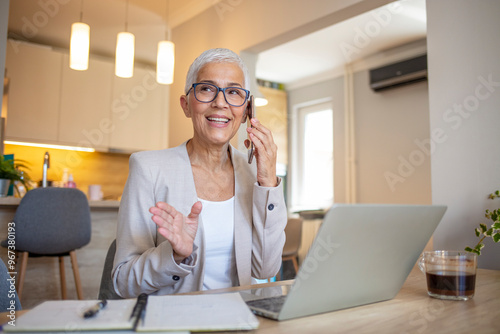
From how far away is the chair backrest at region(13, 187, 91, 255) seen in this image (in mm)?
2492

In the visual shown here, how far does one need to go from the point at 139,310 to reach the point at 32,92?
15.1ft

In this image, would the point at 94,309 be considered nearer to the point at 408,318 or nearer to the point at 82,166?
the point at 408,318

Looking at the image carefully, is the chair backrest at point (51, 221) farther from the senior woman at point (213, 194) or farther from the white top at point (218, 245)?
the white top at point (218, 245)

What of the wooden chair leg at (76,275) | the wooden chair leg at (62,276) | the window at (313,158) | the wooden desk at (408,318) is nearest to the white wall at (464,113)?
the wooden desk at (408,318)

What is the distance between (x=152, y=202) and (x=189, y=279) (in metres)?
0.24

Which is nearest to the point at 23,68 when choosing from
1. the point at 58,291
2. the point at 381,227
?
the point at 58,291

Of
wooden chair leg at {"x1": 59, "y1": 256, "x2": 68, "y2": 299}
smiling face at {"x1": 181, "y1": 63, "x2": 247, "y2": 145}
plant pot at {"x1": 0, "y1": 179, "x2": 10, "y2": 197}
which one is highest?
smiling face at {"x1": 181, "y1": 63, "x2": 247, "y2": 145}

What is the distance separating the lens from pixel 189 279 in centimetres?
114

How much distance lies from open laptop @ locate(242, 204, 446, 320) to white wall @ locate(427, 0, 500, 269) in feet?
3.77

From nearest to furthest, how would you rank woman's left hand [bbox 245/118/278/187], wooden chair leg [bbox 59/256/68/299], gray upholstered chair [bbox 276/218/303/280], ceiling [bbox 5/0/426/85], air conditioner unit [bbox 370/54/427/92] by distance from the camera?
woman's left hand [bbox 245/118/278/187] < wooden chair leg [bbox 59/256/68/299] < gray upholstered chair [bbox 276/218/303/280] < ceiling [bbox 5/0/426/85] < air conditioner unit [bbox 370/54/427/92]

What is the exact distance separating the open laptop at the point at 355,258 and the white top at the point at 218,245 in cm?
45

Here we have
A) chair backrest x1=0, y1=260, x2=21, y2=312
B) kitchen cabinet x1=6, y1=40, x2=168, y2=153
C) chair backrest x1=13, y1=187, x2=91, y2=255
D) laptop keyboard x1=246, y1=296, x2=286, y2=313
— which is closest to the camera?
laptop keyboard x1=246, y1=296, x2=286, y2=313

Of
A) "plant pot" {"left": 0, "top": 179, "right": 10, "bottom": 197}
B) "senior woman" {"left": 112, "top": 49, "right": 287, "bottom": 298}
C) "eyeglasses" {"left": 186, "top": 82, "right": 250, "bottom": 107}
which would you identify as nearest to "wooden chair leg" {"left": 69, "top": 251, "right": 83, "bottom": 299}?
"plant pot" {"left": 0, "top": 179, "right": 10, "bottom": 197}

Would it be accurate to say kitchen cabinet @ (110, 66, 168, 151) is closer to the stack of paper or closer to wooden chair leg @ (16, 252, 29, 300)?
wooden chair leg @ (16, 252, 29, 300)
